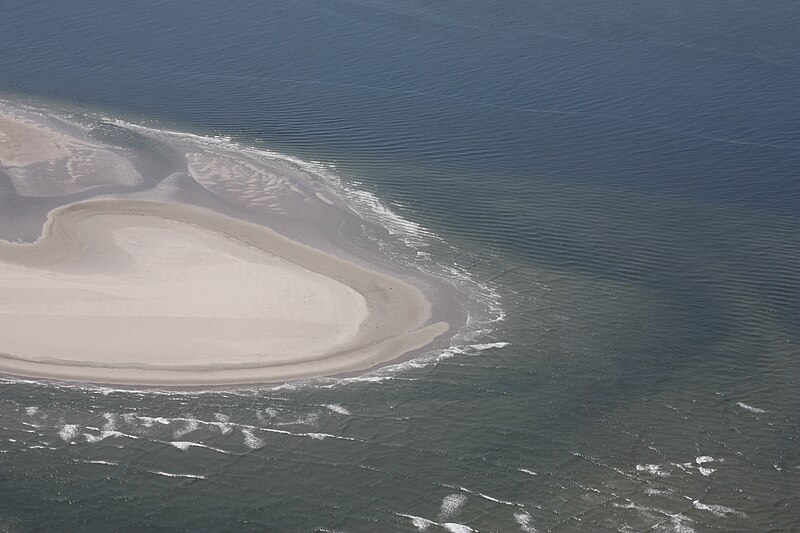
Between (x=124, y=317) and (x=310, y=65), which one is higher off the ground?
(x=310, y=65)

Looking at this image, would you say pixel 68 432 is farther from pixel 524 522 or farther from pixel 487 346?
pixel 487 346

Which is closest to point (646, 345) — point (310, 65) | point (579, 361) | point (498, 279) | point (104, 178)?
point (579, 361)

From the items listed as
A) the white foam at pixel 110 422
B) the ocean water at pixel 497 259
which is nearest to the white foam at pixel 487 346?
the ocean water at pixel 497 259

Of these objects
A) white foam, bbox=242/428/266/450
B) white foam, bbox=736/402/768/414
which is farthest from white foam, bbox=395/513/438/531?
white foam, bbox=736/402/768/414

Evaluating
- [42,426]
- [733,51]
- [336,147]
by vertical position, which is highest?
[733,51]

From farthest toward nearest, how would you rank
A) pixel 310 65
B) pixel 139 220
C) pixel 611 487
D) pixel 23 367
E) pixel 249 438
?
pixel 310 65, pixel 139 220, pixel 23 367, pixel 249 438, pixel 611 487

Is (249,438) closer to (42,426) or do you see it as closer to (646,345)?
(42,426)

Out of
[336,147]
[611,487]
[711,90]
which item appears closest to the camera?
[611,487]

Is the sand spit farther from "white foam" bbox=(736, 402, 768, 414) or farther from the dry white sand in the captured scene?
"white foam" bbox=(736, 402, 768, 414)
